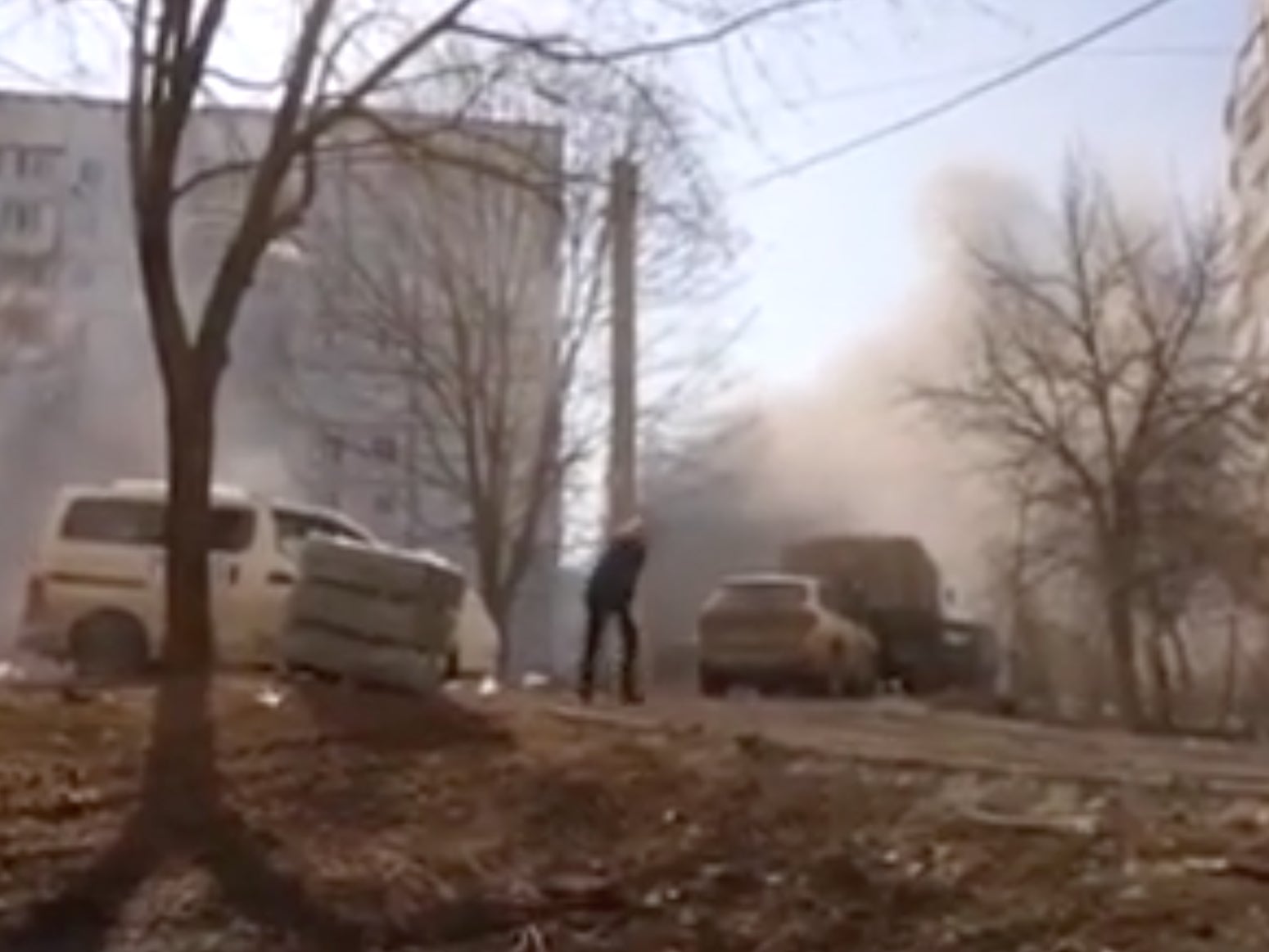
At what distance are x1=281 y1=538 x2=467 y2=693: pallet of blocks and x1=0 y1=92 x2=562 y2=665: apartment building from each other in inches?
139

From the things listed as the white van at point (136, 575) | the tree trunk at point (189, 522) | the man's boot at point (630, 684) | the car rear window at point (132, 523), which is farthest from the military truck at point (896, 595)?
the tree trunk at point (189, 522)

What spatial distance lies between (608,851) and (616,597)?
1080 centimetres

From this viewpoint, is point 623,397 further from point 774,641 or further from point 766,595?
point 774,641

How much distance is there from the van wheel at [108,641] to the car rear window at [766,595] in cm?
1058

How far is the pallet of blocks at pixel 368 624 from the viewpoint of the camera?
1603 centimetres

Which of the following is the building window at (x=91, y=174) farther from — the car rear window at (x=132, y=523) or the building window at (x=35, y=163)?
the car rear window at (x=132, y=523)

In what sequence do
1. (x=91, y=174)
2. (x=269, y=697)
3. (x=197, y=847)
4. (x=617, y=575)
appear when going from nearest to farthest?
(x=197, y=847) < (x=269, y=697) < (x=617, y=575) < (x=91, y=174)

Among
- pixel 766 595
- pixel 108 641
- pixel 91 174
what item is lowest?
pixel 108 641

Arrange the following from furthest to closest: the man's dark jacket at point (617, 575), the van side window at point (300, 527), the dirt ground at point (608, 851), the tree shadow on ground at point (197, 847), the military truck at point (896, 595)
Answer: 1. the military truck at point (896, 595)
2. the van side window at point (300, 527)
3. the man's dark jacket at point (617, 575)
4. the tree shadow on ground at point (197, 847)
5. the dirt ground at point (608, 851)

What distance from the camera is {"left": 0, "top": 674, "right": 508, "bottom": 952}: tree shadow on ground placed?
10.6 metres

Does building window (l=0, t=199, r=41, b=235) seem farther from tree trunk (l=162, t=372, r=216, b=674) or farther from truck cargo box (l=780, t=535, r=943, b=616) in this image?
tree trunk (l=162, t=372, r=216, b=674)

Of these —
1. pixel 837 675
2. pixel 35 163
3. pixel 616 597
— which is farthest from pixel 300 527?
pixel 35 163

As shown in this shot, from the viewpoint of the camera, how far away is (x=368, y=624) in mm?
16062

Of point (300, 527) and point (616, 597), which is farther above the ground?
point (300, 527)
